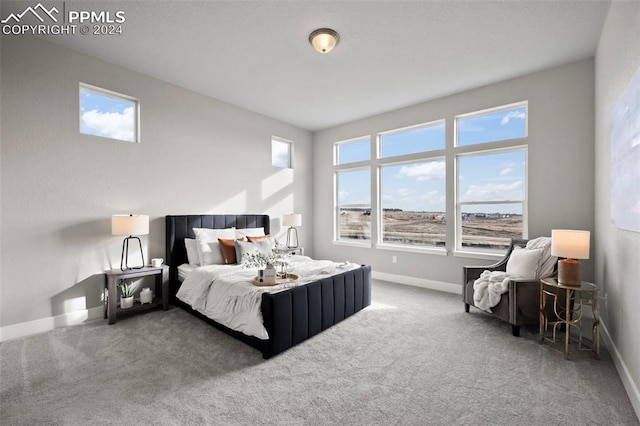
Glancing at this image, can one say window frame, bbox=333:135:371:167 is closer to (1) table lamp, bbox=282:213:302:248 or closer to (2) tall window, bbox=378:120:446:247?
(2) tall window, bbox=378:120:446:247

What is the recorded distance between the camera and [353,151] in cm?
591

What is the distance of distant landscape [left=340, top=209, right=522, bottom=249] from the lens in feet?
13.5

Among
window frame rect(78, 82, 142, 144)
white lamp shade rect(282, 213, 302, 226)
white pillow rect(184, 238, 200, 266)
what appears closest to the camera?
window frame rect(78, 82, 142, 144)

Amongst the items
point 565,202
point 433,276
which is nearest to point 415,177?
point 433,276

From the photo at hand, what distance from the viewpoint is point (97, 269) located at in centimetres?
342

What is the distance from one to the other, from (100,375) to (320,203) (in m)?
4.73

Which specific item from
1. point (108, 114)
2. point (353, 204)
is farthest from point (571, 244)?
point (108, 114)

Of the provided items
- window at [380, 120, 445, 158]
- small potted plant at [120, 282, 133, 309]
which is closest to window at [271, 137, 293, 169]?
window at [380, 120, 445, 158]

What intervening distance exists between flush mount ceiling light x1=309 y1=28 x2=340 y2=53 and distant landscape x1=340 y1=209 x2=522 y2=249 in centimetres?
315

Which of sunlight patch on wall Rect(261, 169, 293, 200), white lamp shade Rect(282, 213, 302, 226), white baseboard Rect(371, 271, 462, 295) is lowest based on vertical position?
white baseboard Rect(371, 271, 462, 295)

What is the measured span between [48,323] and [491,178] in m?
5.92

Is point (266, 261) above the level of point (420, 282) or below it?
above

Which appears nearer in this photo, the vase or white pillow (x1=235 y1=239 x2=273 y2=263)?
Result: the vase

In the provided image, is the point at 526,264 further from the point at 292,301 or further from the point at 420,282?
the point at 292,301
